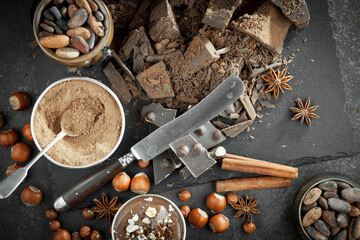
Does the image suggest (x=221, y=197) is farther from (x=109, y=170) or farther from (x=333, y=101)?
(x=333, y=101)

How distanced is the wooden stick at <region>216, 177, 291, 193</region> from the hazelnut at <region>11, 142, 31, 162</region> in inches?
46.5

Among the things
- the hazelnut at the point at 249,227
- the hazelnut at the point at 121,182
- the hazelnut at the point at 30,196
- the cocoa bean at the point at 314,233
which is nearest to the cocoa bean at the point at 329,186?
the cocoa bean at the point at 314,233

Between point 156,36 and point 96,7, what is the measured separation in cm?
36

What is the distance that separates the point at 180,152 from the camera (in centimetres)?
177

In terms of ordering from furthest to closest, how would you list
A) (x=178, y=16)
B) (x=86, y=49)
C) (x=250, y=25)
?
(x=178, y=16) → (x=250, y=25) → (x=86, y=49)

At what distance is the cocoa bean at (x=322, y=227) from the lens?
1.79 meters

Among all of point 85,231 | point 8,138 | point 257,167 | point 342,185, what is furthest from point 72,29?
point 342,185

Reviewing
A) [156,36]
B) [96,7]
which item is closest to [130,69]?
[156,36]

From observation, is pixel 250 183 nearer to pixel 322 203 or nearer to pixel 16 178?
pixel 322 203

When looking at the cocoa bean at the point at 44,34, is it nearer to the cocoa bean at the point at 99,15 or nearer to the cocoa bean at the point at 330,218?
the cocoa bean at the point at 99,15

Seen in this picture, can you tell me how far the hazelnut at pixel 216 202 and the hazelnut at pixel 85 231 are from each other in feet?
2.41

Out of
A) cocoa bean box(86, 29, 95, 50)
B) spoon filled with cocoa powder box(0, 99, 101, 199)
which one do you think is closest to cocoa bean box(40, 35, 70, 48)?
cocoa bean box(86, 29, 95, 50)

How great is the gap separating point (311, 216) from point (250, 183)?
39 centimetres

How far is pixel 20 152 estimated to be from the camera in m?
1.86
